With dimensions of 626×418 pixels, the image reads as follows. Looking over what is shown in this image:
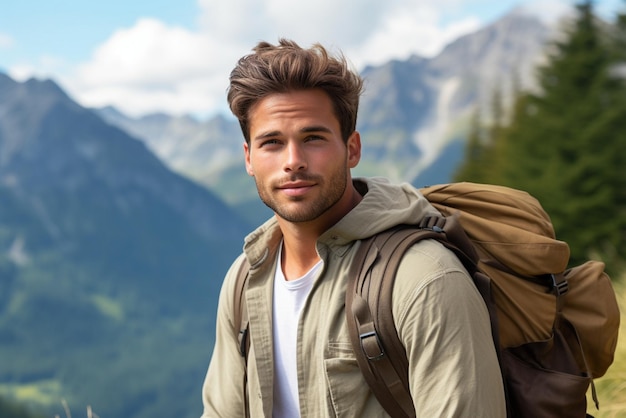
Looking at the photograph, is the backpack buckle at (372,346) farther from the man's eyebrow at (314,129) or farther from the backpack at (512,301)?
the man's eyebrow at (314,129)

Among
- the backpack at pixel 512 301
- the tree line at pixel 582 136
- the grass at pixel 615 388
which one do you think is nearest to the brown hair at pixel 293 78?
the backpack at pixel 512 301

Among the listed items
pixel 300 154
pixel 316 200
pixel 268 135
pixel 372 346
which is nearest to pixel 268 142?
pixel 268 135

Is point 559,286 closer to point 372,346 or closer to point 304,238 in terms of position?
point 372,346

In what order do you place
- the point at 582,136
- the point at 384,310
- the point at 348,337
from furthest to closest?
the point at 582,136
the point at 348,337
the point at 384,310

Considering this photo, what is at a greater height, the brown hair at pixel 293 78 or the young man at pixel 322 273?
the brown hair at pixel 293 78

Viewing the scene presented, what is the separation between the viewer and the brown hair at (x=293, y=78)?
2377 mm

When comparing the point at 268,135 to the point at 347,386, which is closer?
the point at 347,386

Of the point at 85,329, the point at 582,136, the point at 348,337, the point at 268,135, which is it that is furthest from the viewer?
the point at 85,329

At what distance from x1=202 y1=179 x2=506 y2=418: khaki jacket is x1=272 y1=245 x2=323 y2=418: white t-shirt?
1.2 inches

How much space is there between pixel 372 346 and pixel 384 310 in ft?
0.36

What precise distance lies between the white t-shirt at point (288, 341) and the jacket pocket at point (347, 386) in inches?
9.8

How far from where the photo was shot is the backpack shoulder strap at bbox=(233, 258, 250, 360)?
8.70 ft

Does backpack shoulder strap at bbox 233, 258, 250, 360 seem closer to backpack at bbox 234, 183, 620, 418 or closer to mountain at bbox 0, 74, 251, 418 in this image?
backpack at bbox 234, 183, 620, 418

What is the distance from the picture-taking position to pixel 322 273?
7.68ft
